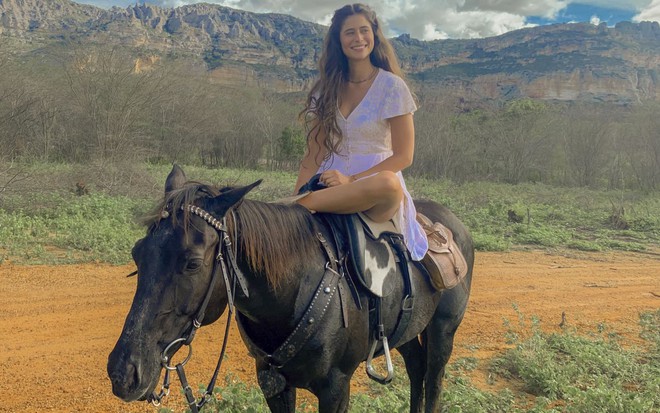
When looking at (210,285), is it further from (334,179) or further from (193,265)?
(334,179)

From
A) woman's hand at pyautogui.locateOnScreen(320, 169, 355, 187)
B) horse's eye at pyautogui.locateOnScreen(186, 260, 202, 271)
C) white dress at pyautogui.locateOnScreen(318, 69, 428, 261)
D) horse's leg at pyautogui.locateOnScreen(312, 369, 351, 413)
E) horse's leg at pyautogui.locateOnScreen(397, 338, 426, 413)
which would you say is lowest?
horse's leg at pyautogui.locateOnScreen(397, 338, 426, 413)

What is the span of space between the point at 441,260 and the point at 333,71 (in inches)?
49.1

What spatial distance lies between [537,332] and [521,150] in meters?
29.7

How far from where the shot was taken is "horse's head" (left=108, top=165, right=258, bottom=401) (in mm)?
1354

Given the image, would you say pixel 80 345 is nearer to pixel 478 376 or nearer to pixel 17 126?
pixel 478 376

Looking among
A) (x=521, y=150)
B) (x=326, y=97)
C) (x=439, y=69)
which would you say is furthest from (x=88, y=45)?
(x=439, y=69)

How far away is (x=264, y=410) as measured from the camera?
9.76ft

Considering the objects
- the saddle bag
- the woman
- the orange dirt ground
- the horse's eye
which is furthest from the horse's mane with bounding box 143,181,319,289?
the orange dirt ground

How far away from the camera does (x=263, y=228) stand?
1739 mm

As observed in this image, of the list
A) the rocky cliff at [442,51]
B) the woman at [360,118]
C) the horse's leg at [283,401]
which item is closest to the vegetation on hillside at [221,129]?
the woman at [360,118]

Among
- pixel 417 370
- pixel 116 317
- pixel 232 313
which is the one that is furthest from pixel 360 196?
pixel 116 317

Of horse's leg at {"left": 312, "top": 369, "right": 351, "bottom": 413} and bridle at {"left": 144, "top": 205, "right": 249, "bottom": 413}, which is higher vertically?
bridle at {"left": 144, "top": 205, "right": 249, "bottom": 413}

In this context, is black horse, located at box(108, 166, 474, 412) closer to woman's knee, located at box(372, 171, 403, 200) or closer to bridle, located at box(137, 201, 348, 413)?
bridle, located at box(137, 201, 348, 413)

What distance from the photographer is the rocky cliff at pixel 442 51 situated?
9262 centimetres
